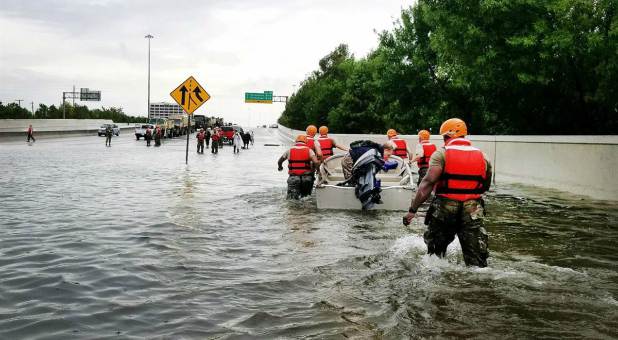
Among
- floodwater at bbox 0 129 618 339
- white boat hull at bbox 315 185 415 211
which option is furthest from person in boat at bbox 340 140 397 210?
floodwater at bbox 0 129 618 339

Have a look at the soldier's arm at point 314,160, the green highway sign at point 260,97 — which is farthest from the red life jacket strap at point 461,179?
the green highway sign at point 260,97

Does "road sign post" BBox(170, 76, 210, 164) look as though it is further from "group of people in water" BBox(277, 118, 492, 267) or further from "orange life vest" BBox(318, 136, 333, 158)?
"group of people in water" BBox(277, 118, 492, 267)

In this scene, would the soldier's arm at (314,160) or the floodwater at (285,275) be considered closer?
the floodwater at (285,275)

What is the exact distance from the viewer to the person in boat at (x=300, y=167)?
14.2 m

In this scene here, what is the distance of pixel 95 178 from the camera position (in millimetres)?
19578

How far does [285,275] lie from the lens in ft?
23.6

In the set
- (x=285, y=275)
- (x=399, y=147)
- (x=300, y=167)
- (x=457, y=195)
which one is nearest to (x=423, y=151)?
(x=399, y=147)

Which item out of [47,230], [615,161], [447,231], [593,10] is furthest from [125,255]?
[593,10]

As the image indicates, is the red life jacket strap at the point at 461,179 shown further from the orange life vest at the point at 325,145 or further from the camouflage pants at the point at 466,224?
the orange life vest at the point at 325,145

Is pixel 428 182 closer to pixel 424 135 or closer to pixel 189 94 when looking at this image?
pixel 424 135

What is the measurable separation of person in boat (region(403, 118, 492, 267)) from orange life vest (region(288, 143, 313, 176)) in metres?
7.21

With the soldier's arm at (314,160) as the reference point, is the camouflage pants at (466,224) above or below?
below

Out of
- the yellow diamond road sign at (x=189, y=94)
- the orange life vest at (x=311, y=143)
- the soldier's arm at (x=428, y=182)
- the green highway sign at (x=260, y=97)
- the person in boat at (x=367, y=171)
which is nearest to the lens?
the soldier's arm at (x=428, y=182)

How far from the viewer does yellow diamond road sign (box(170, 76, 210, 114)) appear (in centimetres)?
2727
